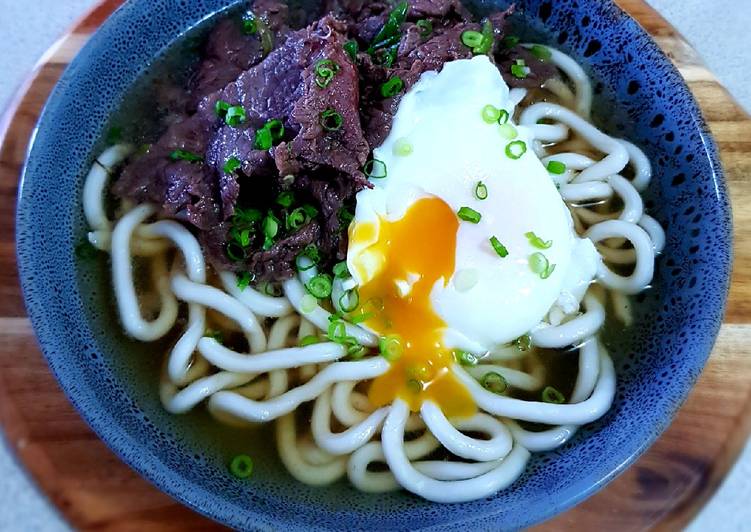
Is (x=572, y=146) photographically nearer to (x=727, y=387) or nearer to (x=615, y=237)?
(x=615, y=237)

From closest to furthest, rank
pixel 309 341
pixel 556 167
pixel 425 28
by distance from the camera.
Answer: pixel 309 341, pixel 556 167, pixel 425 28

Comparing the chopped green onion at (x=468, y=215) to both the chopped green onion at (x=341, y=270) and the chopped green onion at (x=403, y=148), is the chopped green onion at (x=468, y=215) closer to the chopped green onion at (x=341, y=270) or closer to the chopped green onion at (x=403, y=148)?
the chopped green onion at (x=403, y=148)

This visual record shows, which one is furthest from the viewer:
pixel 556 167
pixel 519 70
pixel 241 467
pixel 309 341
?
pixel 519 70

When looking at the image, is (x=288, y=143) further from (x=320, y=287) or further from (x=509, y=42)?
(x=509, y=42)

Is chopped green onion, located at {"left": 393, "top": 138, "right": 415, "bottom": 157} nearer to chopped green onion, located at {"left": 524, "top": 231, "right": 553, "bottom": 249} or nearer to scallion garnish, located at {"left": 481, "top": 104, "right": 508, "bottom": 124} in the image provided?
scallion garnish, located at {"left": 481, "top": 104, "right": 508, "bottom": 124}

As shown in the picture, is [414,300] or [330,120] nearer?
[330,120]

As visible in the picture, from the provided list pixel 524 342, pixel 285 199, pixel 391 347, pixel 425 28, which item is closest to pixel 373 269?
pixel 391 347
